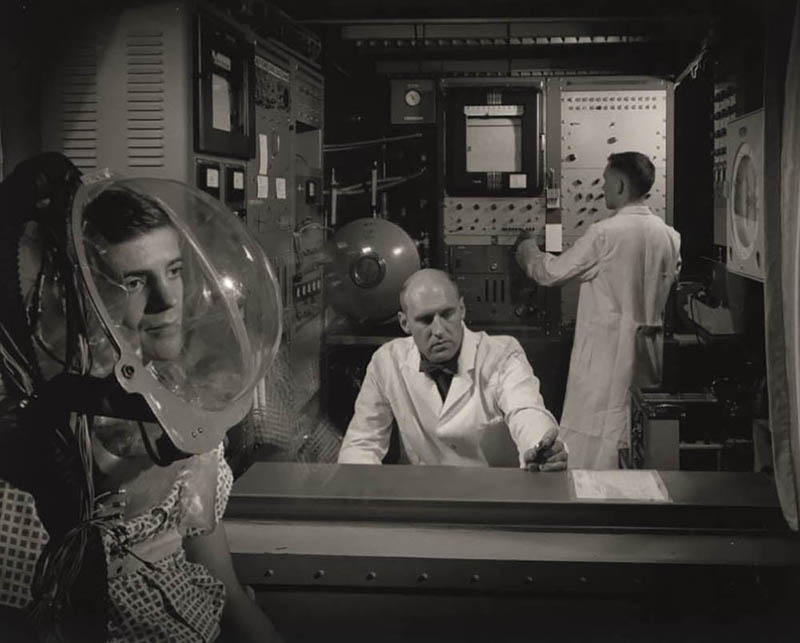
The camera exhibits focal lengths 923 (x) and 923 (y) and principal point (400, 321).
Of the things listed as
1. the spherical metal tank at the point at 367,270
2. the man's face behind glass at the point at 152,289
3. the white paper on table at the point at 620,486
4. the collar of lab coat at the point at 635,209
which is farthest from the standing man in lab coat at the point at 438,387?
the man's face behind glass at the point at 152,289

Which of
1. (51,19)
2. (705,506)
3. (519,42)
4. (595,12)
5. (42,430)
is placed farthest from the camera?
(519,42)

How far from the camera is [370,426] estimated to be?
10.2 feet

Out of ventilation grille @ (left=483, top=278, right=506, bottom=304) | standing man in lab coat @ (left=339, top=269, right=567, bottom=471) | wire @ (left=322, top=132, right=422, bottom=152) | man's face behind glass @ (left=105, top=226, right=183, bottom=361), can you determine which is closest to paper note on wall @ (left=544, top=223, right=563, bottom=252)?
ventilation grille @ (left=483, top=278, right=506, bottom=304)

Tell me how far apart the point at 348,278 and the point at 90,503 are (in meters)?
2.88

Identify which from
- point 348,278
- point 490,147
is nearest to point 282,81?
point 348,278

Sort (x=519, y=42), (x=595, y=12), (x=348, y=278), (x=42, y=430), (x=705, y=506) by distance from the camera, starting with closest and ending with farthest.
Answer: (x=42, y=430) → (x=705, y=506) → (x=595, y=12) → (x=348, y=278) → (x=519, y=42)

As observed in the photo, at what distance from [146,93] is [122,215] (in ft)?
3.30

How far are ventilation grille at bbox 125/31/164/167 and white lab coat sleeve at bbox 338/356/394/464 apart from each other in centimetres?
109

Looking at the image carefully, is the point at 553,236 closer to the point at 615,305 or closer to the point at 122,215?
the point at 615,305

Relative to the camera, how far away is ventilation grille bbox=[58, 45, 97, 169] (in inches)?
94.9

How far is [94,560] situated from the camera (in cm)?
160

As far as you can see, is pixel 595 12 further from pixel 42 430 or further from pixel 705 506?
pixel 42 430

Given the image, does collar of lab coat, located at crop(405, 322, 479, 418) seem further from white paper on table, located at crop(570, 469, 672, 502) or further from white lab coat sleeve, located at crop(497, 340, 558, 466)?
white paper on table, located at crop(570, 469, 672, 502)

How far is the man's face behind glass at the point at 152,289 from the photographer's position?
149 cm
